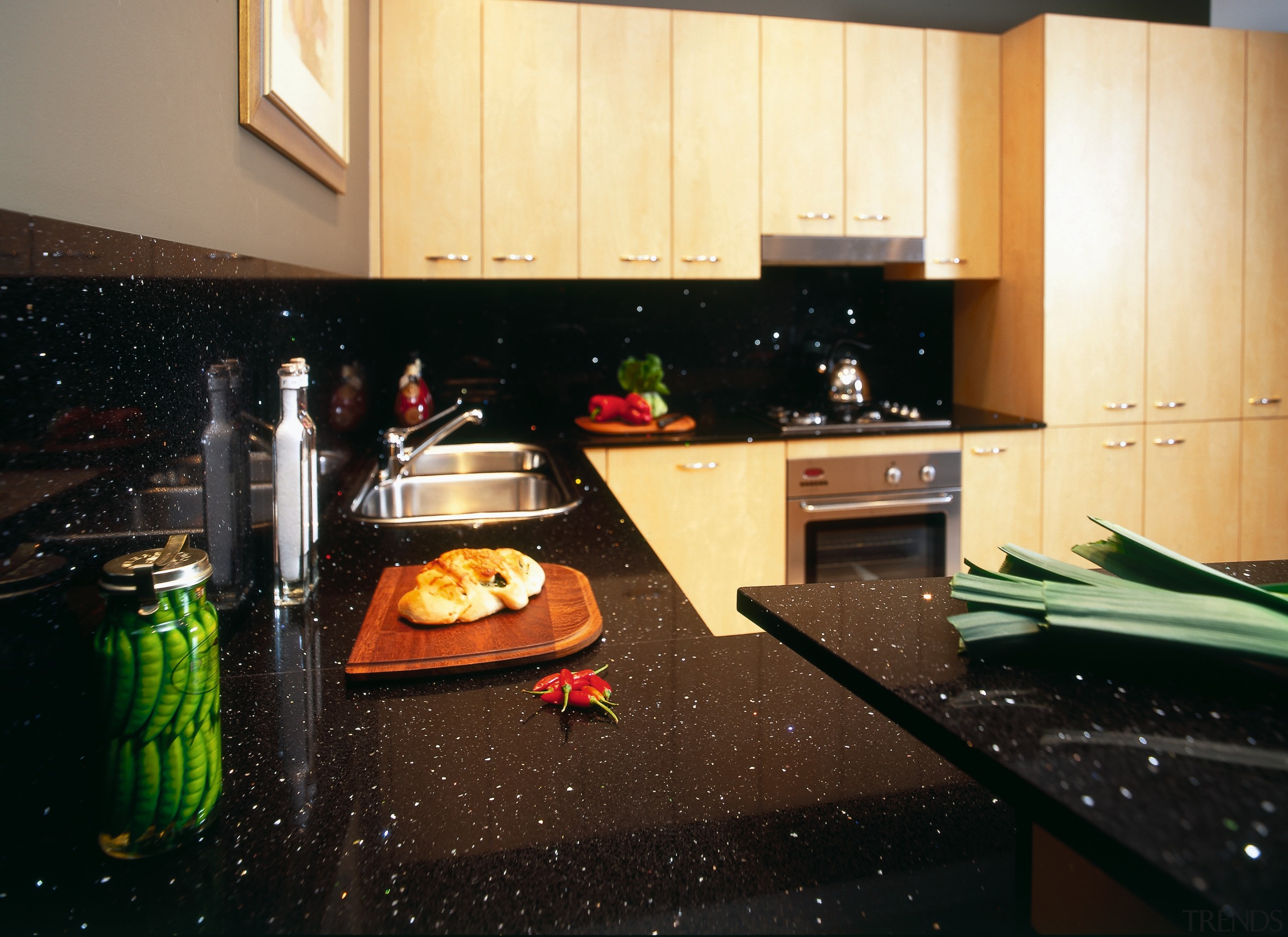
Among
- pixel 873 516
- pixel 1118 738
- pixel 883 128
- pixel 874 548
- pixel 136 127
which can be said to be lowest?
pixel 874 548

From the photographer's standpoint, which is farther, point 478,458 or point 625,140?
point 625,140

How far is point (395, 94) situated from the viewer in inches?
116

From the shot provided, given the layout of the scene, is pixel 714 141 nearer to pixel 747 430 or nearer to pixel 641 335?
pixel 641 335

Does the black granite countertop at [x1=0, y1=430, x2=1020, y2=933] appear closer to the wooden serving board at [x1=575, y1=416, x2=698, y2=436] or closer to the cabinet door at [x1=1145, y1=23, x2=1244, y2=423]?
the wooden serving board at [x1=575, y1=416, x2=698, y2=436]

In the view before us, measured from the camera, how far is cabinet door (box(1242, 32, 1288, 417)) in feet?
10.7

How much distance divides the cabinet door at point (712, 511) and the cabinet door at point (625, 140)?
693 mm

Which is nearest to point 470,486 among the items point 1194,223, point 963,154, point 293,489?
point 293,489

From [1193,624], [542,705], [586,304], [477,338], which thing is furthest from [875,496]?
[1193,624]

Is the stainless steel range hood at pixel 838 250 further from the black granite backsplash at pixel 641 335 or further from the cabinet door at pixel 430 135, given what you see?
the cabinet door at pixel 430 135

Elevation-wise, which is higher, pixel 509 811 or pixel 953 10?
pixel 953 10

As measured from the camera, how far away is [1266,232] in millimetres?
3303

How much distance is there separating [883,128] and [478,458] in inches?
74.9

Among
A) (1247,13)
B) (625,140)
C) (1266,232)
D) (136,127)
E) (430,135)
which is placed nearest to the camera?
(136,127)

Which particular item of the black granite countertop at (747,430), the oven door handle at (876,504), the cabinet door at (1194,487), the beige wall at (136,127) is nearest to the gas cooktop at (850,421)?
the black granite countertop at (747,430)
